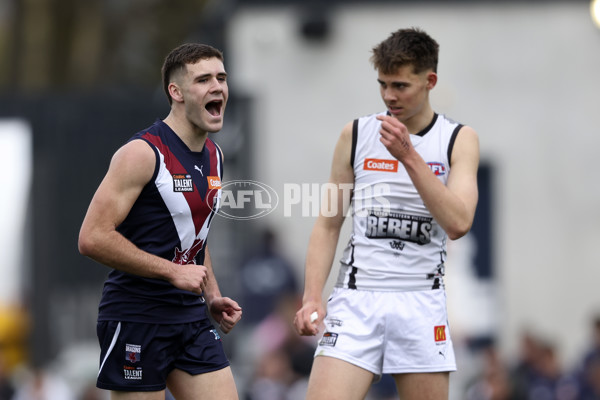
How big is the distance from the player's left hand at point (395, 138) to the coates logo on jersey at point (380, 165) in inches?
14.6

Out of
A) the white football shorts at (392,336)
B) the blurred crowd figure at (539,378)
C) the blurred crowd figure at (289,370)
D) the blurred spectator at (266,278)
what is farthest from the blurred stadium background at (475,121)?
the white football shorts at (392,336)

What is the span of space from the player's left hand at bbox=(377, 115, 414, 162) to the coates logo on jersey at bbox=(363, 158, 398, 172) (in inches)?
14.6

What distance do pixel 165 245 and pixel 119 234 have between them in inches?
12.3

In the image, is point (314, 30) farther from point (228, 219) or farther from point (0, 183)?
point (0, 183)

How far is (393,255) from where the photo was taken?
597 centimetres

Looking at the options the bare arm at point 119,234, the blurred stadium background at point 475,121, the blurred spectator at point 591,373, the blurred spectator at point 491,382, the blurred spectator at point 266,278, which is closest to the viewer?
the bare arm at point 119,234

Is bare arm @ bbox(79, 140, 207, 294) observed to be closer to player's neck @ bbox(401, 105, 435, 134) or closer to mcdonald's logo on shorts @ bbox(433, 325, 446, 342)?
mcdonald's logo on shorts @ bbox(433, 325, 446, 342)

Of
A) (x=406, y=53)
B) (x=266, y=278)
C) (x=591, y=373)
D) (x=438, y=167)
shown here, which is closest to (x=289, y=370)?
(x=266, y=278)

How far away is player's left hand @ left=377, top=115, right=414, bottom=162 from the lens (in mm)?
5547

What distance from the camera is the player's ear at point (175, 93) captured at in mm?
5734

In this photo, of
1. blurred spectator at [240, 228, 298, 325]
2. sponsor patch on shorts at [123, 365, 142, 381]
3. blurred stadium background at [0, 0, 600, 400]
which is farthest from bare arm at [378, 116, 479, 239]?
blurred stadium background at [0, 0, 600, 400]

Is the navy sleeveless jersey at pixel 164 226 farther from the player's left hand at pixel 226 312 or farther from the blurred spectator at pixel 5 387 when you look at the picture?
the blurred spectator at pixel 5 387

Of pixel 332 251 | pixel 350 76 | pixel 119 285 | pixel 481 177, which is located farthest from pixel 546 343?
pixel 119 285

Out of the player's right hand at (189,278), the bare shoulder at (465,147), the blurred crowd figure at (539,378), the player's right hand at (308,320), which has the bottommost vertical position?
the blurred crowd figure at (539,378)
